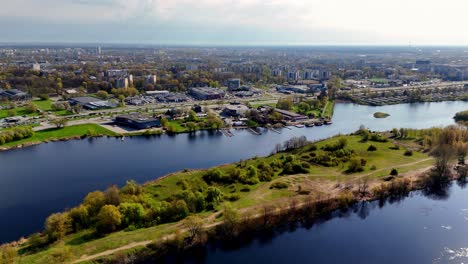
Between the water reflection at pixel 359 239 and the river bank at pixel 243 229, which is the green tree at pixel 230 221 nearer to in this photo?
the river bank at pixel 243 229

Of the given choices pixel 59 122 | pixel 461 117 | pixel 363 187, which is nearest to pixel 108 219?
pixel 363 187

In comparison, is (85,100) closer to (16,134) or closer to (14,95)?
(14,95)

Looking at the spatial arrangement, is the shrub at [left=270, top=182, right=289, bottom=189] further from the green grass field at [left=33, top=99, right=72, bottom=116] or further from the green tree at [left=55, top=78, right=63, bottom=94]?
the green tree at [left=55, top=78, right=63, bottom=94]

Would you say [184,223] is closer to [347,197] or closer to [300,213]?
[300,213]

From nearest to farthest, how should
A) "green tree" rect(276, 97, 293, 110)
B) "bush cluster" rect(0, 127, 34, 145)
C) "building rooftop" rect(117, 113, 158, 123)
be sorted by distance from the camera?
"bush cluster" rect(0, 127, 34, 145)
"building rooftop" rect(117, 113, 158, 123)
"green tree" rect(276, 97, 293, 110)

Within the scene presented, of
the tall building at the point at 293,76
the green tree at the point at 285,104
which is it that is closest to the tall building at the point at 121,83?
the green tree at the point at 285,104

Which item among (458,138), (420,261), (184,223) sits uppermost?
(458,138)

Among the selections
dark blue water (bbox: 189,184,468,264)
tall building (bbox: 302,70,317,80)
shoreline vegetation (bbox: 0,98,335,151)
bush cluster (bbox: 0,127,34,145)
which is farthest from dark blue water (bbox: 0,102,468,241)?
tall building (bbox: 302,70,317,80)

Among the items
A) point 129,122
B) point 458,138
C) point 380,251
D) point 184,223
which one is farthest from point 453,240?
point 129,122
